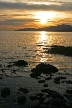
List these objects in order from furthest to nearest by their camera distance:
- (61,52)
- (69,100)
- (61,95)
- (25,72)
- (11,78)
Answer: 1. (61,52)
2. (25,72)
3. (11,78)
4. (61,95)
5. (69,100)

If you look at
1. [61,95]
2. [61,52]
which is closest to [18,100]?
[61,95]

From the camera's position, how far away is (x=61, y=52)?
108875mm

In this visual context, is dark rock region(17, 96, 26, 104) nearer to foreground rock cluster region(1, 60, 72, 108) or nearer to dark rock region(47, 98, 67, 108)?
foreground rock cluster region(1, 60, 72, 108)

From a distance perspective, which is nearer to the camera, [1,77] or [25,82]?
[25,82]

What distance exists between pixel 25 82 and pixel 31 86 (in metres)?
3.61

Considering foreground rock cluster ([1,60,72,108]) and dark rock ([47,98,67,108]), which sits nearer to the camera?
dark rock ([47,98,67,108])

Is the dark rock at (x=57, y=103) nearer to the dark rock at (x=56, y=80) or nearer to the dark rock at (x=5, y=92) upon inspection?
the dark rock at (x=5, y=92)

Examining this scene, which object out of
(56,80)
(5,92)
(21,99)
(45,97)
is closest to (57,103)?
(45,97)

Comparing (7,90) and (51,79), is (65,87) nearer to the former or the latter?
(51,79)

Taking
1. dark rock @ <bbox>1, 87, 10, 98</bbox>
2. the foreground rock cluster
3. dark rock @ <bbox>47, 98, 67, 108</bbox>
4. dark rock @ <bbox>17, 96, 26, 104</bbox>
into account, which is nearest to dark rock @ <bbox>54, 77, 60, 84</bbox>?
the foreground rock cluster

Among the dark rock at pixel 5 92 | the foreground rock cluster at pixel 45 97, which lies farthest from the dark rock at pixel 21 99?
the dark rock at pixel 5 92

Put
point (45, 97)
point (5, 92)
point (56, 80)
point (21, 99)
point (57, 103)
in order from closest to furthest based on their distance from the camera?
1. point (57, 103)
2. point (21, 99)
3. point (45, 97)
4. point (5, 92)
5. point (56, 80)

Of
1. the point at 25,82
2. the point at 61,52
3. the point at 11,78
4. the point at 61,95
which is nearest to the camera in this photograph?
the point at 61,95

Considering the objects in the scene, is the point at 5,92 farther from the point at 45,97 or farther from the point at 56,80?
the point at 56,80
